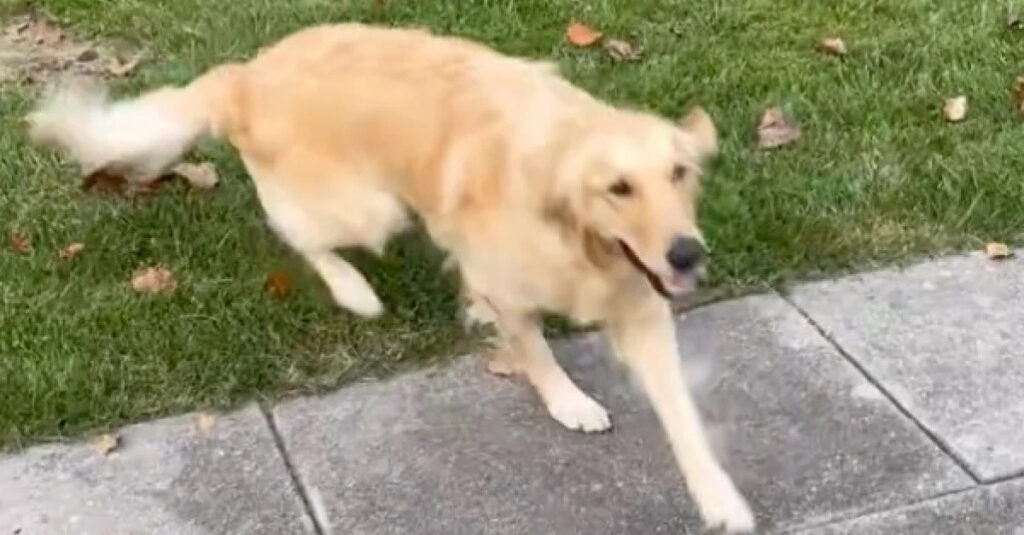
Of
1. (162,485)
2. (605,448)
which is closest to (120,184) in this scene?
(162,485)

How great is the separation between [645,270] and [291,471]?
1059mm

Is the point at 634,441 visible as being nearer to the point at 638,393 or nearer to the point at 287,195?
the point at 638,393

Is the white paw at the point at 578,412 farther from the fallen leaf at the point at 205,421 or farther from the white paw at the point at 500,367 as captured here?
the fallen leaf at the point at 205,421

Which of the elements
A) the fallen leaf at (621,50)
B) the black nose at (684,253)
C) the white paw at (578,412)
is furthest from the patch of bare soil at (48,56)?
the black nose at (684,253)

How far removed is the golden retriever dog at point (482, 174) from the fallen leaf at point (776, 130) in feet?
4.11

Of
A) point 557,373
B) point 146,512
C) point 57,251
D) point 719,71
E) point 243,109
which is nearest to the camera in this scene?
point 146,512

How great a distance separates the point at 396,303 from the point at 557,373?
26.3 inches

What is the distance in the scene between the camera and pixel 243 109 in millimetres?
4438

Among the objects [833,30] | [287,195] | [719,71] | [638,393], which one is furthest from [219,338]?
[833,30]

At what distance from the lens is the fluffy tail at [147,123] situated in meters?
4.49

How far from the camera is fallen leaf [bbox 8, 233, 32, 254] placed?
4879 millimetres

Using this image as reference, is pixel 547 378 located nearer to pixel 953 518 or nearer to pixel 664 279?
pixel 664 279

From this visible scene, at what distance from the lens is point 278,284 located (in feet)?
15.3

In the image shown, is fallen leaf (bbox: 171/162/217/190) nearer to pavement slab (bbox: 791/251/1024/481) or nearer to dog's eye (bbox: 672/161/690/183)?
pavement slab (bbox: 791/251/1024/481)
